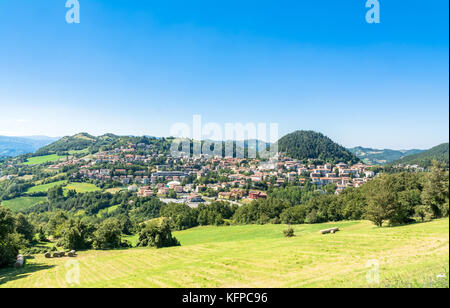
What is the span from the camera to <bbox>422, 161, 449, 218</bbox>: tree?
17.0 metres

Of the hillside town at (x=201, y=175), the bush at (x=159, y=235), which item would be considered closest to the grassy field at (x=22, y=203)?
the hillside town at (x=201, y=175)

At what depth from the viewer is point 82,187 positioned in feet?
342

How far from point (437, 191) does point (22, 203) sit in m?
→ 119

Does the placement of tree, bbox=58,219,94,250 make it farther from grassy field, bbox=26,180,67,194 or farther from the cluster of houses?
grassy field, bbox=26,180,67,194

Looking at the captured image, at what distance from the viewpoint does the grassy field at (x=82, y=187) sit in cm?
10012

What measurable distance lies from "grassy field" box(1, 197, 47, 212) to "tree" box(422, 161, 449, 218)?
366 ft

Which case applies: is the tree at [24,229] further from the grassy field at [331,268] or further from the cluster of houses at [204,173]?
the cluster of houses at [204,173]

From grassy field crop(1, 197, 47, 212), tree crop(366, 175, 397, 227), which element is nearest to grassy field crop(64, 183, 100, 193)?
grassy field crop(1, 197, 47, 212)

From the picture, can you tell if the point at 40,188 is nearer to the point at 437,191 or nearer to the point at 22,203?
the point at 22,203

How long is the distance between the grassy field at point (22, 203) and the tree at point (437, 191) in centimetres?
11167

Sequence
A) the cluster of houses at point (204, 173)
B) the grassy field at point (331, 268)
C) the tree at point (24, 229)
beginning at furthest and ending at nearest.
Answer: the cluster of houses at point (204, 173), the tree at point (24, 229), the grassy field at point (331, 268)
